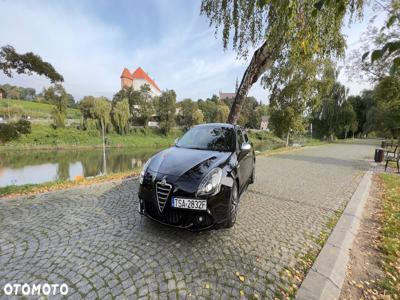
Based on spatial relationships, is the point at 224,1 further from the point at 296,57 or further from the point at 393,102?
the point at 393,102

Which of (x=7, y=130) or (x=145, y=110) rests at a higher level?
(x=145, y=110)

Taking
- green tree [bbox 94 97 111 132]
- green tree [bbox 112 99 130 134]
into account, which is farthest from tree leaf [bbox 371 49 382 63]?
green tree [bbox 112 99 130 134]

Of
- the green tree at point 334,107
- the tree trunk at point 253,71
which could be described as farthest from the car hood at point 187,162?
the green tree at point 334,107

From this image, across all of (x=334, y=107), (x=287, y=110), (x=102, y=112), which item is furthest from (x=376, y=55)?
(x=102, y=112)

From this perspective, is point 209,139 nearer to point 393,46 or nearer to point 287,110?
point 393,46

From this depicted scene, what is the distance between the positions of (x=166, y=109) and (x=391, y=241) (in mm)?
45845

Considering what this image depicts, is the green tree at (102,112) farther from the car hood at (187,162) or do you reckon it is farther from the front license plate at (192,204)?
the front license plate at (192,204)

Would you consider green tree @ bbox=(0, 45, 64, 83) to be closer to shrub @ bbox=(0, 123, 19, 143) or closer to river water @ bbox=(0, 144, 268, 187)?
shrub @ bbox=(0, 123, 19, 143)

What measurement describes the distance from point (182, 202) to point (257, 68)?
823 centimetres

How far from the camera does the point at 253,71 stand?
902 cm

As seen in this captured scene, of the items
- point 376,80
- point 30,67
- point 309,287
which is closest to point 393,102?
point 376,80

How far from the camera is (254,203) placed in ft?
14.9

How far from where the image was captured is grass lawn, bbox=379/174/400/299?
2301 mm

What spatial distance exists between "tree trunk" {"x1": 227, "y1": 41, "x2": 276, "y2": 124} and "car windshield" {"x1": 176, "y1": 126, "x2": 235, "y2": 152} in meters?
5.21
